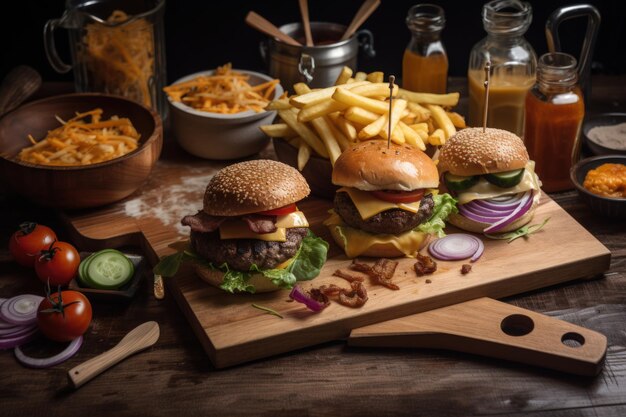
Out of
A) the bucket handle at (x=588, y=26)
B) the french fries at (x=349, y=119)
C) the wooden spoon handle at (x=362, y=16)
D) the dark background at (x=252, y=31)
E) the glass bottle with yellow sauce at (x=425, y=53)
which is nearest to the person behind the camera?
the french fries at (x=349, y=119)

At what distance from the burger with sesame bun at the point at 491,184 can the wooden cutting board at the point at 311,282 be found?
12 centimetres

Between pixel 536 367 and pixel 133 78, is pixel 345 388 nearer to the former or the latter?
pixel 536 367

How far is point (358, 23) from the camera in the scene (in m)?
5.23

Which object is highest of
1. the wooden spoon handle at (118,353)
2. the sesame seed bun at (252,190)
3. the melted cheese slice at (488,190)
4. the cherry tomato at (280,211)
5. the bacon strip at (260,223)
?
the sesame seed bun at (252,190)

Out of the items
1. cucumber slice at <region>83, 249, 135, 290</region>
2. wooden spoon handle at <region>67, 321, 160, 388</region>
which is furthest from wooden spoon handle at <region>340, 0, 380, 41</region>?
wooden spoon handle at <region>67, 321, 160, 388</region>

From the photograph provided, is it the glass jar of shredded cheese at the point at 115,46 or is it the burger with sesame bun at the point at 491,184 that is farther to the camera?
the glass jar of shredded cheese at the point at 115,46

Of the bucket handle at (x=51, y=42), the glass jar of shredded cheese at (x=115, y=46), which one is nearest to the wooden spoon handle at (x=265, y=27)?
the glass jar of shredded cheese at (x=115, y=46)

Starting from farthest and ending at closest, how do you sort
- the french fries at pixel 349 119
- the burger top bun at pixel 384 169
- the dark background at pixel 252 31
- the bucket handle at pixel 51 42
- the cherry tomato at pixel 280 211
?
1. the dark background at pixel 252 31
2. the bucket handle at pixel 51 42
3. the french fries at pixel 349 119
4. the burger top bun at pixel 384 169
5. the cherry tomato at pixel 280 211

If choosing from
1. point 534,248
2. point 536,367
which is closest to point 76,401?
point 536,367

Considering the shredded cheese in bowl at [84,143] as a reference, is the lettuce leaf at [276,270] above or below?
below

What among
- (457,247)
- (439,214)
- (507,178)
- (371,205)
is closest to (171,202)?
(371,205)

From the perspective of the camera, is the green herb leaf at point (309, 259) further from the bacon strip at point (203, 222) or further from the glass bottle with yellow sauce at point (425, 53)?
the glass bottle with yellow sauce at point (425, 53)

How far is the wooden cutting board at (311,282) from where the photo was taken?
144 inches

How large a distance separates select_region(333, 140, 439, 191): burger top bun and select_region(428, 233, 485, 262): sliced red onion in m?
0.31
